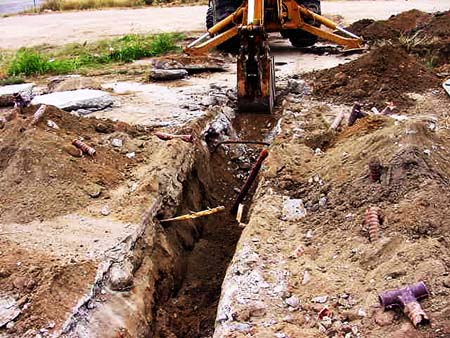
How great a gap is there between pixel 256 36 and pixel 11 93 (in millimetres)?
4031

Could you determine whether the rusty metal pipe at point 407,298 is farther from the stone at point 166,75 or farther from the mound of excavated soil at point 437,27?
the mound of excavated soil at point 437,27

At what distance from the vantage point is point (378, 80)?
9797 mm

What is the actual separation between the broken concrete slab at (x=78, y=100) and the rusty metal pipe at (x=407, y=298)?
615 centimetres

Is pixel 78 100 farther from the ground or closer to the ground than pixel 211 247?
farther from the ground

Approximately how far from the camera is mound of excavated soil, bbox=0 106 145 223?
19.9 feet

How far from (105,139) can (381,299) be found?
13.1 ft

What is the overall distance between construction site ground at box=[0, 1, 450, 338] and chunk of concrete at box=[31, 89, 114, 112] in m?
0.26

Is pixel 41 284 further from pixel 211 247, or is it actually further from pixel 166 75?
pixel 166 75

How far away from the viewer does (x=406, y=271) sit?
14.8ft

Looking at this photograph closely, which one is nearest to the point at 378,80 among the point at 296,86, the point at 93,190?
the point at 296,86

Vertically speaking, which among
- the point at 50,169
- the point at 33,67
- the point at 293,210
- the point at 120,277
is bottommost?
the point at 33,67

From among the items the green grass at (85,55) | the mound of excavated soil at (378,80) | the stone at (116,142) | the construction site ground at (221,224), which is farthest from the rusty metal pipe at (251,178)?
the green grass at (85,55)

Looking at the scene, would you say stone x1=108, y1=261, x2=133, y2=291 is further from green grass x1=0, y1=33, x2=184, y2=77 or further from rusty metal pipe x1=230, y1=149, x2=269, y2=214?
green grass x1=0, y1=33, x2=184, y2=77

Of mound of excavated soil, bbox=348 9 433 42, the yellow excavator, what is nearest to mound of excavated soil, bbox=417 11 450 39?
mound of excavated soil, bbox=348 9 433 42
